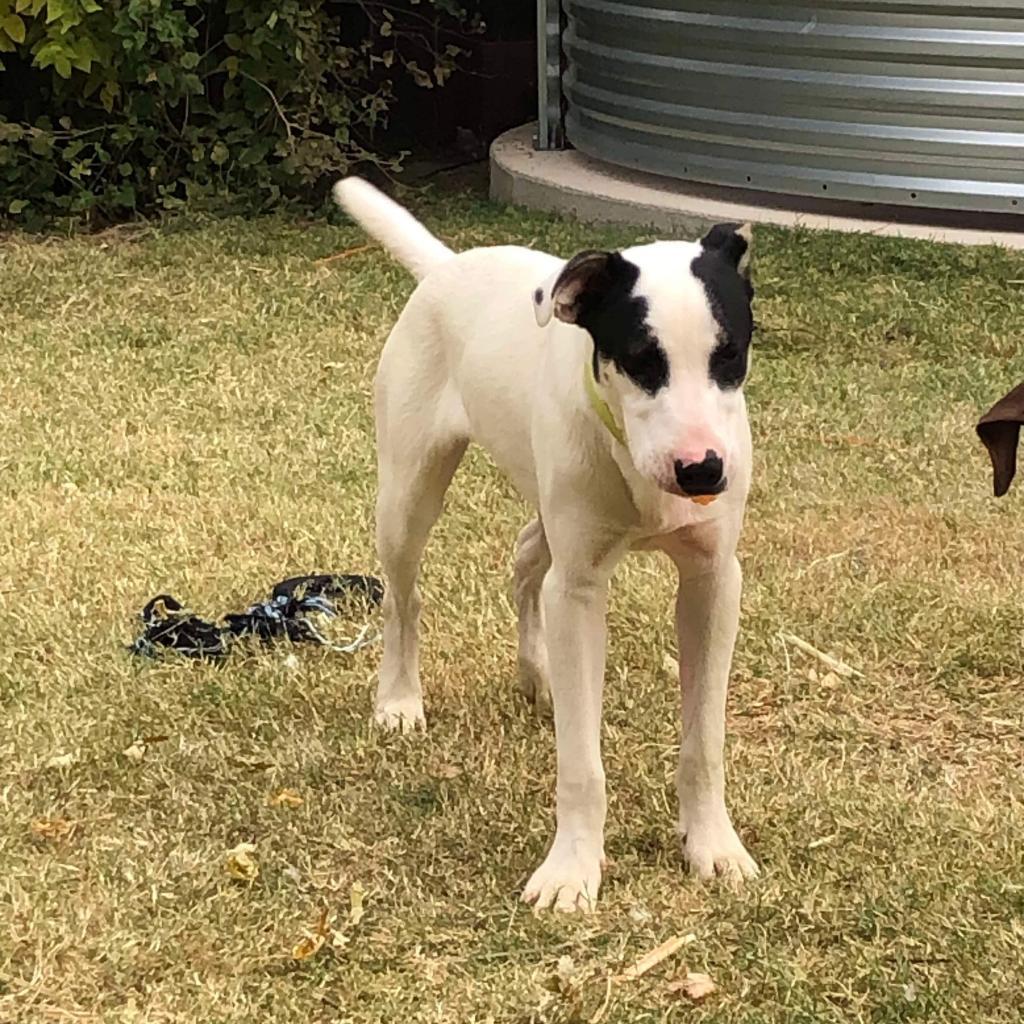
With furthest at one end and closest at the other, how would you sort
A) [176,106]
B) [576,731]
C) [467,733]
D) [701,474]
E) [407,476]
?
[176,106] < [467,733] < [407,476] < [576,731] < [701,474]

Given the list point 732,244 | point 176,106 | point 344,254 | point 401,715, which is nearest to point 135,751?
point 401,715

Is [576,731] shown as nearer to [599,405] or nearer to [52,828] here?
[599,405]

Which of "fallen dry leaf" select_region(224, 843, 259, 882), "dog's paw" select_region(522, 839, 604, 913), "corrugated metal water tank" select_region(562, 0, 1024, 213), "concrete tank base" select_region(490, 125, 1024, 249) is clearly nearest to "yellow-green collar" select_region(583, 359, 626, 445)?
"dog's paw" select_region(522, 839, 604, 913)

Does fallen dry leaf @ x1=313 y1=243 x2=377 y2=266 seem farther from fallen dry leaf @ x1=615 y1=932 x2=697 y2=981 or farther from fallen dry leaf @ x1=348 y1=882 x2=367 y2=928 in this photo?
fallen dry leaf @ x1=615 y1=932 x2=697 y2=981

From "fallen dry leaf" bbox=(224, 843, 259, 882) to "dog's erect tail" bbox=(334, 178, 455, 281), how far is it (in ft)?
3.95

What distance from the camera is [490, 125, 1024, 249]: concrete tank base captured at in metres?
7.70

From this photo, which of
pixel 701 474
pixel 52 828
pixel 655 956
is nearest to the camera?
pixel 701 474

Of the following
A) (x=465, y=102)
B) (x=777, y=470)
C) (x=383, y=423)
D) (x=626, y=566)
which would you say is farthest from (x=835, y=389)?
(x=465, y=102)

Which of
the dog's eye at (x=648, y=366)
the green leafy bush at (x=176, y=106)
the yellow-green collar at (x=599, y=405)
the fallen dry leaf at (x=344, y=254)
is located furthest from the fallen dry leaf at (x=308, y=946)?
the green leafy bush at (x=176, y=106)

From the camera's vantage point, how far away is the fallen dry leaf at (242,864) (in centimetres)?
312

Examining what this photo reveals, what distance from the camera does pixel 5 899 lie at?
3043mm

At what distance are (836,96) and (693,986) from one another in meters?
5.78

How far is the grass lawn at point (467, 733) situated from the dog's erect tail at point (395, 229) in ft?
3.00

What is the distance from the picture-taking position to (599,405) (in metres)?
2.76
